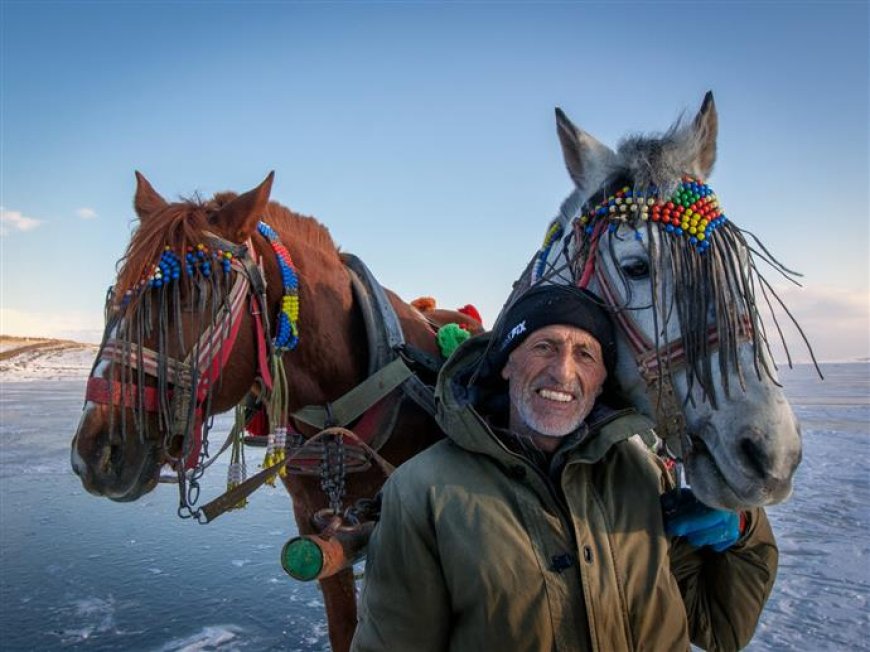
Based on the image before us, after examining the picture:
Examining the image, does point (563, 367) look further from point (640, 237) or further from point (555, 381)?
point (640, 237)

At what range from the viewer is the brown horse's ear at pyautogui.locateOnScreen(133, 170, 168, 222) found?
2.28 meters

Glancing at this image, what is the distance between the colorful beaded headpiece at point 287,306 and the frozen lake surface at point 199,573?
2307 millimetres

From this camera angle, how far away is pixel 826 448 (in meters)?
8.54

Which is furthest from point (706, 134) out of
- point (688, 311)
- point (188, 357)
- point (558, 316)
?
point (188, 357)

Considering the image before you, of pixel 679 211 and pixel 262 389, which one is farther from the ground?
pixel 679 211

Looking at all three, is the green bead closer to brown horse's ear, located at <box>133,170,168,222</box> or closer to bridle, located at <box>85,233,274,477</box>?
bridle, located at <box>85,233,274,477</box>

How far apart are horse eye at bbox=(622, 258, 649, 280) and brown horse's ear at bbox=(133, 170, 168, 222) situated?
1.71 m

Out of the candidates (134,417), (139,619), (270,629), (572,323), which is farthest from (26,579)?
(572,323)

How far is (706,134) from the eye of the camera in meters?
1.71

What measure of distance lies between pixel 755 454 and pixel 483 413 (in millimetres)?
698

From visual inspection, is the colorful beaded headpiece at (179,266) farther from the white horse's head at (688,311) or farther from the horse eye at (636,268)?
the horse eye at (636,268)

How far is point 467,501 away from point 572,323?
1.68 ft

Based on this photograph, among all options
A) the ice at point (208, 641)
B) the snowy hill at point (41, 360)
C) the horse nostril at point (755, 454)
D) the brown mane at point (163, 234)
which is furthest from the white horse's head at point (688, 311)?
the snowy hill at point (41, 360)

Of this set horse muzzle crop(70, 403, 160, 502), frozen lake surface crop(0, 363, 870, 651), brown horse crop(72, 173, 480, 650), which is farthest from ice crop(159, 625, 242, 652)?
horse muzzle crop(70, 403, 160, 502)
